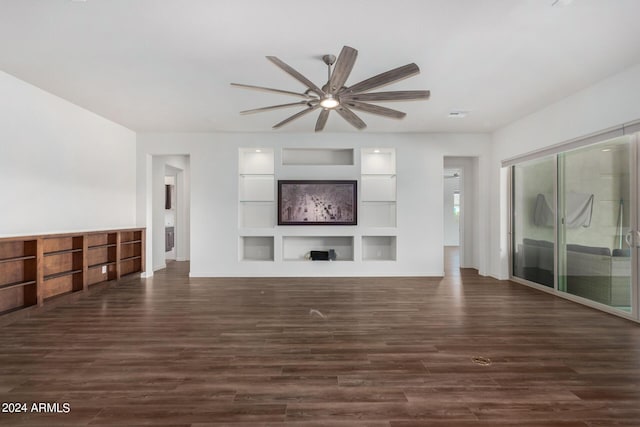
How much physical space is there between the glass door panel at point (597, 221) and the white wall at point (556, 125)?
1.02 feet

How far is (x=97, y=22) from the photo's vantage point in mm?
2543

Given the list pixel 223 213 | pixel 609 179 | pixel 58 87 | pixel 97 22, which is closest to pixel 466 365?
pixel 609 179

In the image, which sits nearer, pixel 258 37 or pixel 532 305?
pixel 258 37

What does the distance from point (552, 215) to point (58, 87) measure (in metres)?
7.30

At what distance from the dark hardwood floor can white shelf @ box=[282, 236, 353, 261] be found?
2123 millimetres

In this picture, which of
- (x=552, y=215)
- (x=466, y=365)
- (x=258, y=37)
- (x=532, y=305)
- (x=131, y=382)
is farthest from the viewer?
(x=552, y=215)

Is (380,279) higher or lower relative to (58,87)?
lower

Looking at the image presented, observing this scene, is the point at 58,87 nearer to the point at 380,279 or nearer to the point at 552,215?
the point at 380,279

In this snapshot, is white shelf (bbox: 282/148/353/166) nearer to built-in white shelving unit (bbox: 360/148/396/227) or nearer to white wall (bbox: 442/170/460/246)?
built-in white shelving unit (bbox: 360/148/396/227)

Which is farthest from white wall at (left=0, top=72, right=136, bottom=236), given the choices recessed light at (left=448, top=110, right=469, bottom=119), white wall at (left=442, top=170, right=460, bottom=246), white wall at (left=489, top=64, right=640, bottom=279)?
white wall at (left=442, top=170, right=460, bottom=246)

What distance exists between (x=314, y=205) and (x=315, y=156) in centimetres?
114

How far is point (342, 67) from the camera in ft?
8.11

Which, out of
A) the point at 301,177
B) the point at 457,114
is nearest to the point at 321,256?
the point at 301,177

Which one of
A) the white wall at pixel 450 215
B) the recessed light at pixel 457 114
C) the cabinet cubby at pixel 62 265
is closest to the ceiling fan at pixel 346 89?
the recessed light at pixel 457 114
